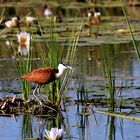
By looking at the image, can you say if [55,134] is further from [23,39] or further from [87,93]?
[23,39]

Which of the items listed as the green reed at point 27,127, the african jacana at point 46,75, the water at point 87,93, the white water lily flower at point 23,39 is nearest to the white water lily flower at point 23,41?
the white water lily flower at point 23,39

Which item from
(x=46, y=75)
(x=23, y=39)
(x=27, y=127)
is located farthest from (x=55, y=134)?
(x=23, y=39)

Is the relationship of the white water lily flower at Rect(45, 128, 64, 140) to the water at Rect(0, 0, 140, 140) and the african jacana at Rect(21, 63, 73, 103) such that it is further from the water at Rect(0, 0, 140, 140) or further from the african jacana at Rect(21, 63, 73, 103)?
the african jacana at Rect(21, 63, 73, 103)

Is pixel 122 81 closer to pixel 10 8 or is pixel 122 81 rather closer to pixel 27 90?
pixel 27 90

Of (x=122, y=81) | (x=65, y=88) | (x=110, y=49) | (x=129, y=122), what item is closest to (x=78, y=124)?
(x=129, y=122)

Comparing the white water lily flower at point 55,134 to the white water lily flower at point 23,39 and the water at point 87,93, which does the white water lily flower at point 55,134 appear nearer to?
the water at point 87,93

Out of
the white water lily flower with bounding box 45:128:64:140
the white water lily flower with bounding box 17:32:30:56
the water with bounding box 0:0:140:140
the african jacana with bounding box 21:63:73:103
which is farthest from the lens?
the white water lily flower with bounding box 17:32:30:56

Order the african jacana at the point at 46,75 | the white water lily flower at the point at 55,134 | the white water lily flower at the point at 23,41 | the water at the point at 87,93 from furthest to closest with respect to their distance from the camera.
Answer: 1. the white water lily flower at the point at 23,41
2. the african jacana at the point at 46,75
3. the water at the point at 87,93
4. the white water lily flower at the point at 55,134

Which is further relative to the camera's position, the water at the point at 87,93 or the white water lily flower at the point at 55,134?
the water at the point at 87,93

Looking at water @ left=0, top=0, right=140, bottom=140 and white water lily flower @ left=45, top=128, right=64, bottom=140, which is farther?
water @ left=0, top=0, right=140, bottom=140

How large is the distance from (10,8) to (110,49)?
12.0 m

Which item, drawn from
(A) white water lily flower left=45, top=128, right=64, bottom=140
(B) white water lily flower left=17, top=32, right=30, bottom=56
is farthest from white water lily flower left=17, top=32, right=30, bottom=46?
(A) white water lily flower left=45, top=128, right=64, bottom=140

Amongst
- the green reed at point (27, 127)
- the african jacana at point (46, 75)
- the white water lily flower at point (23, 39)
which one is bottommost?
the green reed at point (27, 127)

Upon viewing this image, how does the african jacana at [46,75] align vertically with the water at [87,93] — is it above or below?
above
